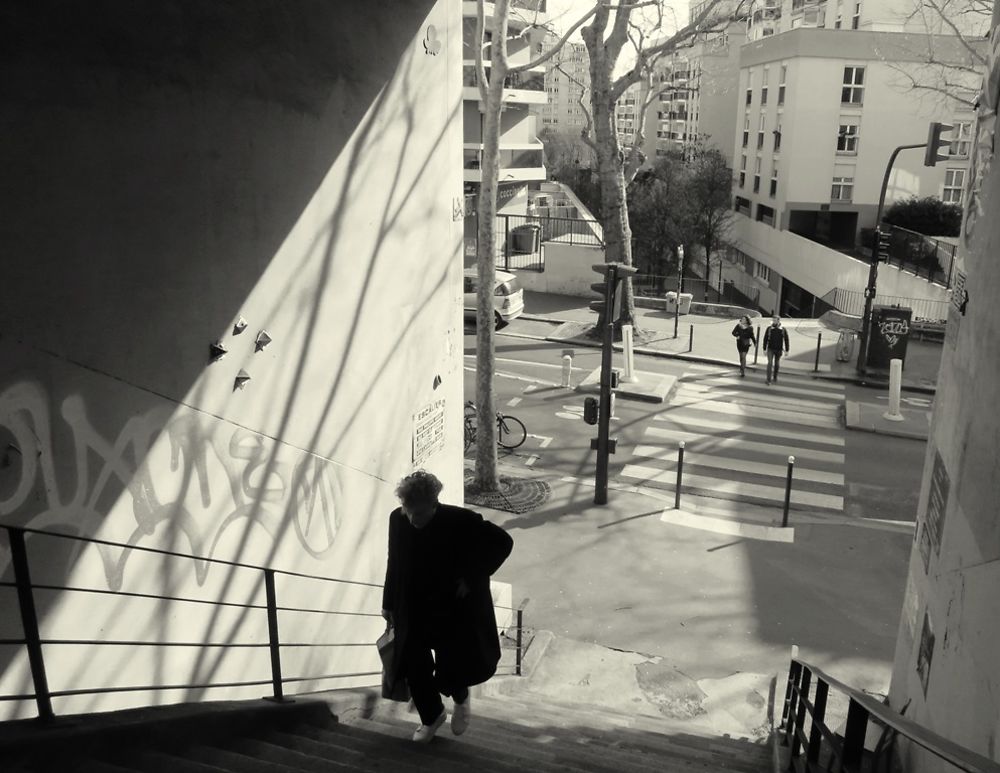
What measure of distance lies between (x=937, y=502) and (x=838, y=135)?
45.0 meters

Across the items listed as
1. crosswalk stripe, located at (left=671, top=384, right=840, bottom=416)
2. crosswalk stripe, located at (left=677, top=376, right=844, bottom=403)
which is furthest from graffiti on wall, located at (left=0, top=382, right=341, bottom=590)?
crosswalk stripe, located at (left=677, top=376, right=844, bottom=403)

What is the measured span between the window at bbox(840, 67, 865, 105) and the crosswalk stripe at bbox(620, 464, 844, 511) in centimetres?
3748

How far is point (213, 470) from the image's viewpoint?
5.38 metres

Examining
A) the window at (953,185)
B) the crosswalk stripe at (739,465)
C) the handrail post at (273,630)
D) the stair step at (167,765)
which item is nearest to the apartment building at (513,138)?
the window at (953,185)

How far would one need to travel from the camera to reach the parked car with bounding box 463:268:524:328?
83.4ft

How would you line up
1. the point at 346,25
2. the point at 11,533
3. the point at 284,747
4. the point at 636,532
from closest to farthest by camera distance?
1. the point at 11,533
2. the point at 284,747
3. the point at 346,25
4. the point at 636,532

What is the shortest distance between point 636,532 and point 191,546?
8.46 meters

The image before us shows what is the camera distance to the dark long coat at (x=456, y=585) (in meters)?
4.25

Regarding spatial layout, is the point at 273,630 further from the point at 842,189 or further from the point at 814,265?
the point at 842,189

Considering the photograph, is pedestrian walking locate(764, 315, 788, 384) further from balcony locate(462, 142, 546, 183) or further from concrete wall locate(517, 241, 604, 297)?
balcony locate(462, 142, 546, 183)

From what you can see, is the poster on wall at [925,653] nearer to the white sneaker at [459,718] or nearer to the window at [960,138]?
the white sneaker at [459,718]

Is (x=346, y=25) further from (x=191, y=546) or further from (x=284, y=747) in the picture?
(x=284, y=747)

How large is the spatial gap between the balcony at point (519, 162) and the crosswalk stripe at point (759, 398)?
95.9 feet

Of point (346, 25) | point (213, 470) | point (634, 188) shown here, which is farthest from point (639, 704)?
point (634, 188)
